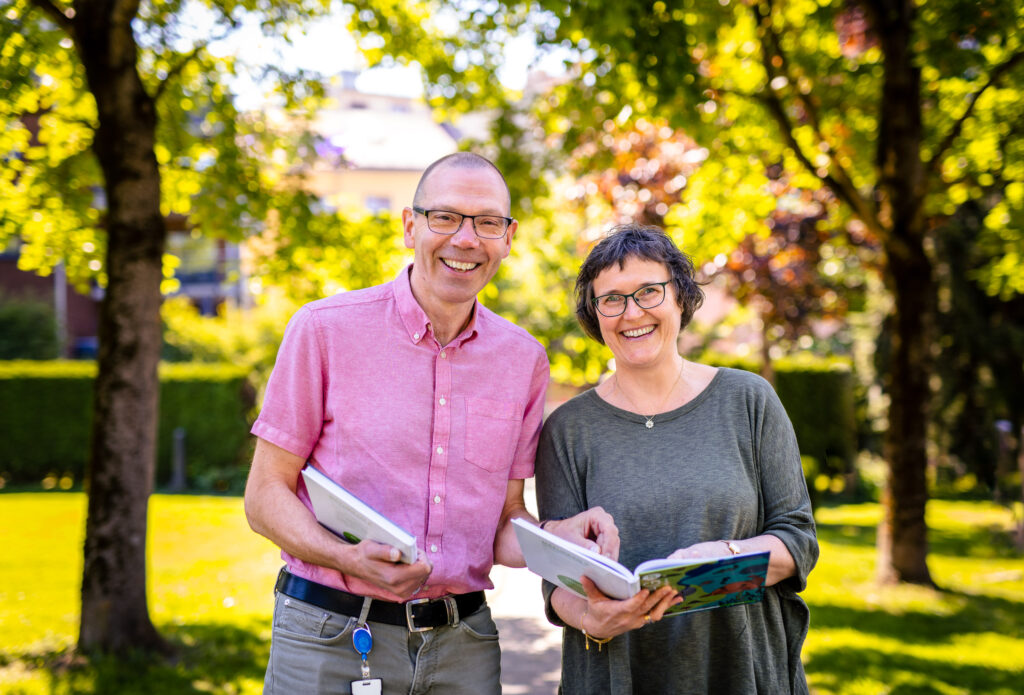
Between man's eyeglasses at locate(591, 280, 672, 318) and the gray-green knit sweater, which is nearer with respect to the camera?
the gray-green knit sweater

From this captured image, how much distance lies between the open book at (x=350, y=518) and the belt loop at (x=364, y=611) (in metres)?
0.23

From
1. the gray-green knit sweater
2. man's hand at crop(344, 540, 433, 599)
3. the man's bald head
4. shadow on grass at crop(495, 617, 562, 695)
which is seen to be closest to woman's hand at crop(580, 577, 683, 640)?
the gray-green knit sweater

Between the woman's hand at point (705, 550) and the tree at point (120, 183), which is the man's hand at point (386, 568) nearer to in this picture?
the woman's hand at point (705, 550)

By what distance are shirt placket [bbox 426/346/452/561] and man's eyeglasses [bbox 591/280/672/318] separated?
55cm

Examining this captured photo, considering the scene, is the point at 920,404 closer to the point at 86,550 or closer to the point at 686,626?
the point at 686,626

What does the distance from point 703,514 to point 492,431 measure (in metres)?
0.72

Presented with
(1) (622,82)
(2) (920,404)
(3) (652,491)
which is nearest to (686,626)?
(3) (652,491)

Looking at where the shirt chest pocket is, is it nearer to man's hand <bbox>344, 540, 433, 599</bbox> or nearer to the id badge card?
man's hand <bbox>344, 540, 433, 599</bbox>

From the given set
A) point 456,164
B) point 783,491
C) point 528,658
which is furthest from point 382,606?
point 528,658

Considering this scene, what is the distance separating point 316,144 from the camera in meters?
8.06

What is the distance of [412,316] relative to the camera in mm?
2697

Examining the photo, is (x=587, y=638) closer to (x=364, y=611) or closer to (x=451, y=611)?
(x=451, y=611)

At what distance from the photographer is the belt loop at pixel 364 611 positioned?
248cm

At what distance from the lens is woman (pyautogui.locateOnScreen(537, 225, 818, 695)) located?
8.27 ft
